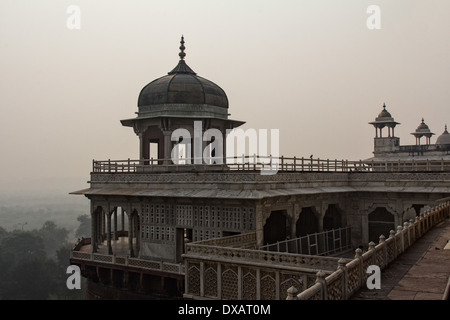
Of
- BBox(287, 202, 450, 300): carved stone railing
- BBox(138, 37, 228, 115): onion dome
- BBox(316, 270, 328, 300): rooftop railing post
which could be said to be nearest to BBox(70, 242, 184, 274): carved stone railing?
BBox(138, 37, 228, 115): onion dome

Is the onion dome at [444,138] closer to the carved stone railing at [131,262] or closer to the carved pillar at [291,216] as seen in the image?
the carved pillar at [291,216]

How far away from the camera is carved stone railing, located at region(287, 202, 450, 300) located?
26.9 feet

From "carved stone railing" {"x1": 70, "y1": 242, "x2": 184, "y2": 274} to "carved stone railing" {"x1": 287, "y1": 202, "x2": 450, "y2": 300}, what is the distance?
8781 mm

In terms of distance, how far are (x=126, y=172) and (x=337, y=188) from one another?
10.1m

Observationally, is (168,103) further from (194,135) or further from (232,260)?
(232,260)

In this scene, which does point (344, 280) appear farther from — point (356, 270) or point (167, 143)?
point (167, 143)

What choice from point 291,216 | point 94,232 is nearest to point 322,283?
point 291,216

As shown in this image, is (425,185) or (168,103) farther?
(168,103)

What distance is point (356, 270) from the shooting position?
1008 cm

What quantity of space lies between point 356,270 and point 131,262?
524 inches

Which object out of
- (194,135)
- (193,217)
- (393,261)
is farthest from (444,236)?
(194,135)

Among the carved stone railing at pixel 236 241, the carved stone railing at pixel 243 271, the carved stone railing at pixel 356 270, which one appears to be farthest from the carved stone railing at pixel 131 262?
the carved stone railing at pixel 356 270

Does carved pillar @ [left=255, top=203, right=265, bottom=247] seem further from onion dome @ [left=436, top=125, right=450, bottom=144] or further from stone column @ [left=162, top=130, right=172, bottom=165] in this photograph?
onion dome @ [left=436, top=125, right=450, bottom=144]

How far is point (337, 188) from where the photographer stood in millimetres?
24031
